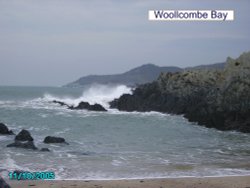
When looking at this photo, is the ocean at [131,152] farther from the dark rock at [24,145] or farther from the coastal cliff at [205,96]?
the coastal cliff at [205,96]

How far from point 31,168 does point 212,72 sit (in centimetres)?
2790

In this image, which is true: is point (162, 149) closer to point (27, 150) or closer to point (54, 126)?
point (27, 150)

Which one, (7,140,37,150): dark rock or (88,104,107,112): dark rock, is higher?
(88,104,107,112): dark rock

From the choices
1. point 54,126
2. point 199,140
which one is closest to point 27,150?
point 199,140

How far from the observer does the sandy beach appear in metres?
10.2

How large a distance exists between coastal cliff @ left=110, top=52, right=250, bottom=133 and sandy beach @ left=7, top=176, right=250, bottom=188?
14.1m

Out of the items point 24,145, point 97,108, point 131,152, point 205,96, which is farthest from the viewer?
point 97,108

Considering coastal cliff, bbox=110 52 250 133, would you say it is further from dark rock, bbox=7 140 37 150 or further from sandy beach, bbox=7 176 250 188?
sandy beach, bbox=7 176 250 188

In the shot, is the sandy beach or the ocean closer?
the sandy beach

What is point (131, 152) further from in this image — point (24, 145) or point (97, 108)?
point (97, 108)

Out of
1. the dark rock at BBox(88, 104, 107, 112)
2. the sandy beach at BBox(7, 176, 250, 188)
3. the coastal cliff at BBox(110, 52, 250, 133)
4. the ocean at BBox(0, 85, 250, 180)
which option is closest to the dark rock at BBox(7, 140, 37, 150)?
the ocean at BBox(0, 85, 250, 180)

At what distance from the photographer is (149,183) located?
10.7 metres

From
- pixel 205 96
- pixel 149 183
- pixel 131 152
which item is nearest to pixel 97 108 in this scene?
pixel 205 96

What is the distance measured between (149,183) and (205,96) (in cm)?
2264
